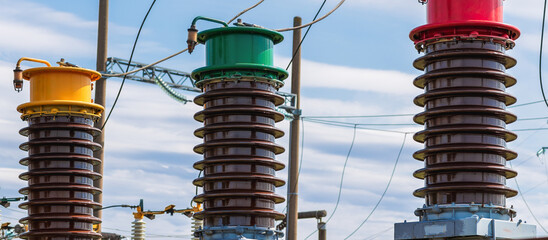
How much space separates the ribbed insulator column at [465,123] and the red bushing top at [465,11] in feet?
1.83

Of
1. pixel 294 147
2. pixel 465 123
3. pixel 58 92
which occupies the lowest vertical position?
pixel 465 123

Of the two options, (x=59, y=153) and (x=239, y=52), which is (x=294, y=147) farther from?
(x=239, y=52)

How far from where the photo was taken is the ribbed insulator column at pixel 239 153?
27.5 meters

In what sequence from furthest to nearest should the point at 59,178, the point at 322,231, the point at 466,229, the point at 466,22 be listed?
the point at 322,231, the point at 59,178, the point at 466,22, the point at 466,229

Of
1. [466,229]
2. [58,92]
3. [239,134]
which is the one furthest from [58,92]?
[466,229]

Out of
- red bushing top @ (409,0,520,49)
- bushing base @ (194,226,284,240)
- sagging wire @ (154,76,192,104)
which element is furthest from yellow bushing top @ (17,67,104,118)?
sagging wire @ (154,76,192,104)

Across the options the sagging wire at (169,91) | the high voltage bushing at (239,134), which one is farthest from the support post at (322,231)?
the high voltage bushing at (239,134)

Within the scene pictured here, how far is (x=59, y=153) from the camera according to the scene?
31000mm

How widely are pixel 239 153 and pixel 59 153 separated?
607 cm

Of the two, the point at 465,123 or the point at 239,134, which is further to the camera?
the point at 239,134

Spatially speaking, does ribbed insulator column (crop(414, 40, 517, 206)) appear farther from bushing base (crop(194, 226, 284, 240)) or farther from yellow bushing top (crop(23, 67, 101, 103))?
yellow bushing top (crop(23, 67, 101, 103))

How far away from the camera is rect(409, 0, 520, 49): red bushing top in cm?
2544

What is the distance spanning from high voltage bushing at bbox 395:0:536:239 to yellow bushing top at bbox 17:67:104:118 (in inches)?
412

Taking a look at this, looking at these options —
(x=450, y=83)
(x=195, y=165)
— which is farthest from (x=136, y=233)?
(x=450, y=83)
